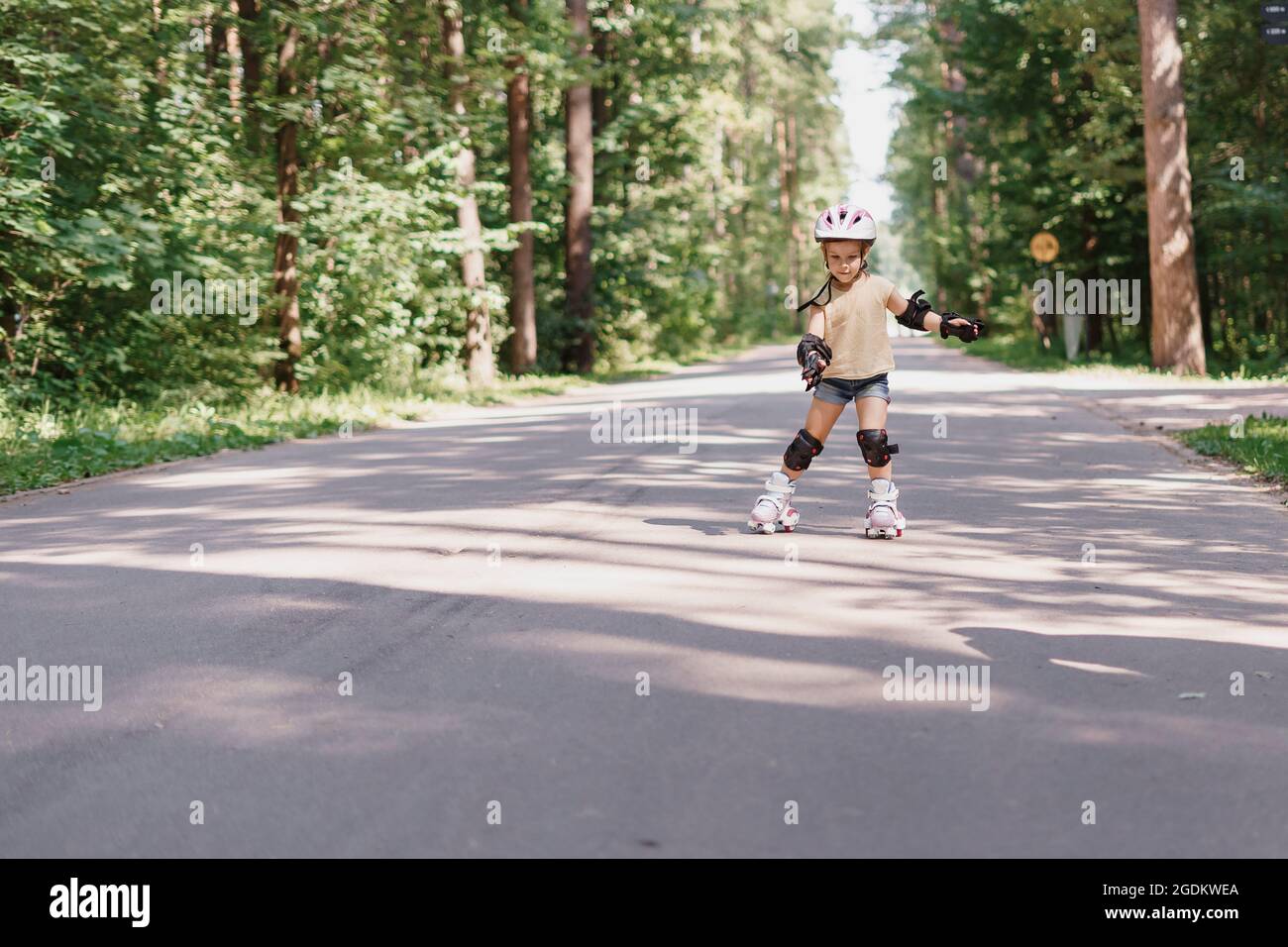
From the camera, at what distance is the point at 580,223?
33.2m

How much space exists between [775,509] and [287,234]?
1452 cm

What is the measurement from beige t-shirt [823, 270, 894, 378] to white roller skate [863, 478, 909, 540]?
0.72m

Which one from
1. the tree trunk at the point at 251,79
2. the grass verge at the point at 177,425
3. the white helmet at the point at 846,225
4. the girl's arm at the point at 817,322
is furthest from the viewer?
the tree trunk at the point at 251,79

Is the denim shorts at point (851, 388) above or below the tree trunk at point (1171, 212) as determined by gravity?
below

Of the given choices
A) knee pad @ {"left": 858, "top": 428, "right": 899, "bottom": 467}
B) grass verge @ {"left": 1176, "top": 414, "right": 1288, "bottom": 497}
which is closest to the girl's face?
knee pad @ {"left": 858, "top": 428, "right": 899, "bottom": 467}

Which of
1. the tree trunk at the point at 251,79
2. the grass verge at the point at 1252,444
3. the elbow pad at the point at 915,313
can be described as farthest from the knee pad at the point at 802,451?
the tree trunk at the point at 251,79

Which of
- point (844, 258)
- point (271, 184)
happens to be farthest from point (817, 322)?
point (271, 184)

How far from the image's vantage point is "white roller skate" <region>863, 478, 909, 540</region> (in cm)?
878

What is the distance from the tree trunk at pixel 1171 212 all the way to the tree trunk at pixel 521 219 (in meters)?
11.7

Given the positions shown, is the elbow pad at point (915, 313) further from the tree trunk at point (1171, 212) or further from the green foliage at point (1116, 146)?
the tree trunk at point (1171, 212)

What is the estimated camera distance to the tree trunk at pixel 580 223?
32750 mm

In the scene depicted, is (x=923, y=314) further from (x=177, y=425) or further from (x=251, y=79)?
(x=251, y=79)

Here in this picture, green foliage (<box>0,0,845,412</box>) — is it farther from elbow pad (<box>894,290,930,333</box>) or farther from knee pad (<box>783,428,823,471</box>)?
elbow pad (<box>894,290,930,333</box>)
